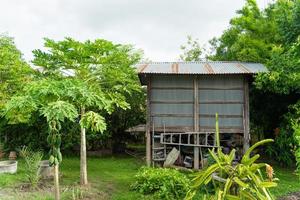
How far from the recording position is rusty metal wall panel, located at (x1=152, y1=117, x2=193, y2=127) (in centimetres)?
1168

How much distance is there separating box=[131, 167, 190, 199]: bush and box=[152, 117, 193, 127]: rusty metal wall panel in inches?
129

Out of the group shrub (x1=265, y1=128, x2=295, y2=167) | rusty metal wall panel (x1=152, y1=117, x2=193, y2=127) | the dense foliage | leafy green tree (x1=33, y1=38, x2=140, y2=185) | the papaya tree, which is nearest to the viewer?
the papaya tree

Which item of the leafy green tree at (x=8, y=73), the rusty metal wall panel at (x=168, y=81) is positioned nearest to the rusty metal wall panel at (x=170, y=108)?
the rusty metal wall panel at (x=168, y=81)

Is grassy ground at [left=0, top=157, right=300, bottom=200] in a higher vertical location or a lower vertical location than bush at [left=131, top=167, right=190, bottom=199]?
lower

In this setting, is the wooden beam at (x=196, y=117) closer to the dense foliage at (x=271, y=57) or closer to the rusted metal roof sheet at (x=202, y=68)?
the rusted metal roof sheet at (x=202, y=68)

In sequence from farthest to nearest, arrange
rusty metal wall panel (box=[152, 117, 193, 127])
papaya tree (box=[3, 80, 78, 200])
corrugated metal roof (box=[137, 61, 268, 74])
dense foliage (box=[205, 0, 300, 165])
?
rusty metal wall panel (box=[152, 117, 193, 127])
corrugated metal roof (box=[137, 61, 268, 74])
dense foliage (box=[205, 0, 300, 165])
papaya tree (box=[3, 80, 78, 200])

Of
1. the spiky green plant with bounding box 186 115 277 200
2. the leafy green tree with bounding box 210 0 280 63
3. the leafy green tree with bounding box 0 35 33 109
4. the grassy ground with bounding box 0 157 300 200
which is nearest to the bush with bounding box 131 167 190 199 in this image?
the grassy ground with bounding box 0 157 300 200

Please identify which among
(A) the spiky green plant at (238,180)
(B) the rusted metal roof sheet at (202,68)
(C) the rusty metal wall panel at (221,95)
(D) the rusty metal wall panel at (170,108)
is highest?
(B) the rusted metal roof sheet at (202,68)

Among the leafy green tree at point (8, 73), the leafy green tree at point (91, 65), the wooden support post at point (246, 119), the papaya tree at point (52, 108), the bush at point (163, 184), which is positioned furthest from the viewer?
the wooden support post at point (246, 119)

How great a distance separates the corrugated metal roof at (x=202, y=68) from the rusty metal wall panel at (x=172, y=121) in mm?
1634

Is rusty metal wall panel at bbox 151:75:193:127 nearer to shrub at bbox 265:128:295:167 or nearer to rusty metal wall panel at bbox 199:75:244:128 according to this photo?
rusty metal wall panel at bbox 199:75:244:128

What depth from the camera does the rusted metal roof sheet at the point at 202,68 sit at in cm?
1112

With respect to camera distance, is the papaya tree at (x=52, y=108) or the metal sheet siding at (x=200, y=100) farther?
the metal sheet siding at (x=200, y=100)

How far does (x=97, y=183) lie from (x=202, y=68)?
537 cm
